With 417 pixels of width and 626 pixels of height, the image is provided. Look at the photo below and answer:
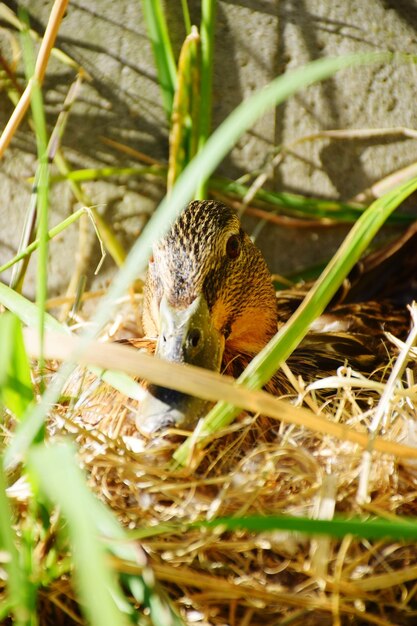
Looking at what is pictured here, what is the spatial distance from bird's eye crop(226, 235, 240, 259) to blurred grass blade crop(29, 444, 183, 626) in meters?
0.85

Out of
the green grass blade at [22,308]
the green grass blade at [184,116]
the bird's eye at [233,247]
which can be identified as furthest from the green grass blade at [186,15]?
the green grass blade at [22,308]

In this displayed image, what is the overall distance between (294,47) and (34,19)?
0.79 m

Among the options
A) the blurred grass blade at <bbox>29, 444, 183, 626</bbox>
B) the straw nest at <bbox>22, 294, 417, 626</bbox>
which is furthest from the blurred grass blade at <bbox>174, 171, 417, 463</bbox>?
the blurred grass blade at <bbox>29, 444, 183, 626</bbox>

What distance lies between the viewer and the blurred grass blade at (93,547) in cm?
77

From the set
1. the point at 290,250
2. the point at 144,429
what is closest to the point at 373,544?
the point at 144,429

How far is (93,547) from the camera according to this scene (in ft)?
2.60

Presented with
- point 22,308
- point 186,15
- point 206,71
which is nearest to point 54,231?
point 22,308

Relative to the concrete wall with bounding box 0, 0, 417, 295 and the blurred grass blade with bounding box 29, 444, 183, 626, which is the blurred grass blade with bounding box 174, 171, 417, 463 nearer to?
the blurred grass blade with bounding box 29, 444, 183, 626

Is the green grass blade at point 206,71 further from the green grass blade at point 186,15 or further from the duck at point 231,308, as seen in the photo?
the duck at point 231,308

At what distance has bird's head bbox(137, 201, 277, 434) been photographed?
1.43 metres

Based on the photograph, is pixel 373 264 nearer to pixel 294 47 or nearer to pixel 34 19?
pixel 294 47

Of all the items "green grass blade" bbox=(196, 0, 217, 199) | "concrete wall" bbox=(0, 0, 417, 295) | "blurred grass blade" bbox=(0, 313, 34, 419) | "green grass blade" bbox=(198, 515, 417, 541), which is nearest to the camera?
"green grass blade" bbox=(198, 515, 417, 541)

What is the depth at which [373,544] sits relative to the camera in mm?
1338

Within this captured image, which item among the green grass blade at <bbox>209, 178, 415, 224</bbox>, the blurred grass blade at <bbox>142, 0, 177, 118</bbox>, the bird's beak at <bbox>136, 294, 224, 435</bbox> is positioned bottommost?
the bird's beak at <bbox>136, 294, 224, 435</bbox>
